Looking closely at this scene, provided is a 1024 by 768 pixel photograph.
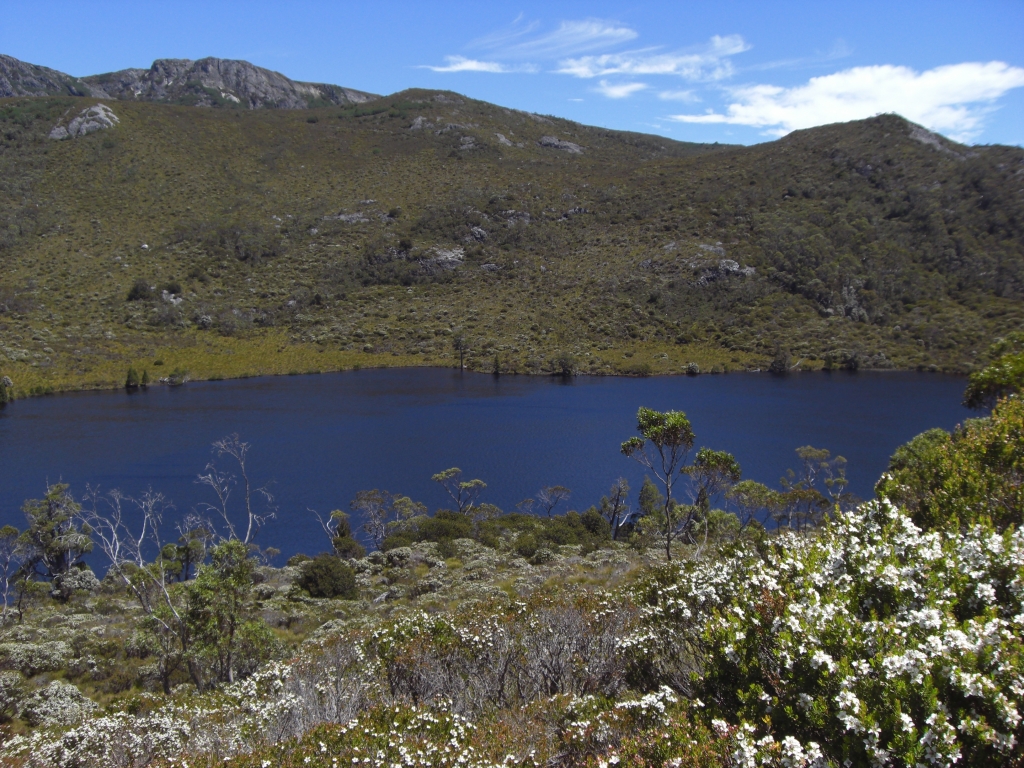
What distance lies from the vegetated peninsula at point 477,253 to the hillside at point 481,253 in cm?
51

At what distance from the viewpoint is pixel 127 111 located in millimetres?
156125

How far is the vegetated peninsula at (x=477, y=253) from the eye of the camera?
108188 millimetres

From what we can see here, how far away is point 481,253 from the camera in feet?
474

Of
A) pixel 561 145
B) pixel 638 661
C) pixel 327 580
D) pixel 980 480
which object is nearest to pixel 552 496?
pixel 327 580

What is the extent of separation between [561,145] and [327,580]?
182687 millimetres

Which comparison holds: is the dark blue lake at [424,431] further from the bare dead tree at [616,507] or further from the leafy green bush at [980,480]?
the leafy green bush at [980,480]

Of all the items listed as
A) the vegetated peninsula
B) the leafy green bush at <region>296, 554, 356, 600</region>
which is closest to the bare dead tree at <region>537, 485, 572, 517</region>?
the leafy green bush at <region>296, 554, 356, 600</region>

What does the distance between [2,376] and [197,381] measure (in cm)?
2382

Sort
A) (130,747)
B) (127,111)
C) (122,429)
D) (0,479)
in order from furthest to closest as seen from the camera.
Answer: (127,111)
(122,429)
(0,479)
(130,747)

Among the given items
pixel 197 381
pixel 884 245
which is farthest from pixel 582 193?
pixel 197 381

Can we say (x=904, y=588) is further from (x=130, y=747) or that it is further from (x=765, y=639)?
(x=130, y=747)

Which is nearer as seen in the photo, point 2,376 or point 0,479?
point 0,479

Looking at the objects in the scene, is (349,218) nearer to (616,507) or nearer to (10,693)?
(616,507)

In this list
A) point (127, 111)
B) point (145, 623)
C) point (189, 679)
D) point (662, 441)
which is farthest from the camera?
point (127, 111)
